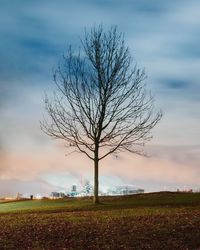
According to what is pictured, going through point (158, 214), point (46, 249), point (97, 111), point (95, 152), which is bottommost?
point (46, 249)

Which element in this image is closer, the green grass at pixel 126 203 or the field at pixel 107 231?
the field at pixel 107 231

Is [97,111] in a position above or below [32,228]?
above

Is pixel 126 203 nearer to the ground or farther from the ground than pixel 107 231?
farther from the ground

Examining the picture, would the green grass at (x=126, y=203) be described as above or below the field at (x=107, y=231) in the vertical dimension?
above

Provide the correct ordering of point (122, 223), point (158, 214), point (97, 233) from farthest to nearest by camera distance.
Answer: point (158, 214)
point (122, 223)
point (97, 233)

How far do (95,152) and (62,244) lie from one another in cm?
2340

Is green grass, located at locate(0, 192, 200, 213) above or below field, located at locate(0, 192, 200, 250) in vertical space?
above

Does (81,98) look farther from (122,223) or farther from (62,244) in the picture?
(62,244)

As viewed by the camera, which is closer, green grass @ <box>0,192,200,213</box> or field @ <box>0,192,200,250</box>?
field @ <box>0,192,200,250</box>

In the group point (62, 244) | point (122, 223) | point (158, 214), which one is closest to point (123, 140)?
point (158, 214)

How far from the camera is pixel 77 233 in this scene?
26.0m

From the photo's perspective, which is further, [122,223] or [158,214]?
[158,214]

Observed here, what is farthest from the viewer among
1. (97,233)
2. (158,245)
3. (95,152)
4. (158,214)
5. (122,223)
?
(95,152)

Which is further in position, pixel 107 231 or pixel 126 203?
pixel 126 203
